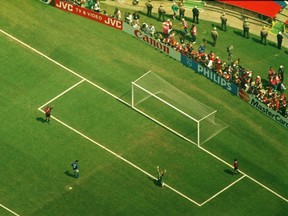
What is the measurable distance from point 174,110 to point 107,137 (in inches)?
283

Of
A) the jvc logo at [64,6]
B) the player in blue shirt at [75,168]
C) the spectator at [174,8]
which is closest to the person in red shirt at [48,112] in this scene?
the player in blue shirt at [75,168]

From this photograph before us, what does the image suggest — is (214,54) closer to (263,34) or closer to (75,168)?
(263,34)

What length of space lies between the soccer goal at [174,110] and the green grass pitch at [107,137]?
0.78m

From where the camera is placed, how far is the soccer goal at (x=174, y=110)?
274 feet

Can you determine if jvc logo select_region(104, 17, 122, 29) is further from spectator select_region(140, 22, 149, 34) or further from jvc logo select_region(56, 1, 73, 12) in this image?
jvc logo select_region(56, 1, 73, 12)

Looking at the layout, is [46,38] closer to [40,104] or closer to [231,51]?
[40,104]

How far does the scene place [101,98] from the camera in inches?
3396

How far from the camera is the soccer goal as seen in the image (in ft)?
274

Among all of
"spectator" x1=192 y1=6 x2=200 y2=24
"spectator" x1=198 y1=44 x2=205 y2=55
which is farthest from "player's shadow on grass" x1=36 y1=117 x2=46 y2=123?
"spectator" x1=192 y1=6 x2=200 y2=24

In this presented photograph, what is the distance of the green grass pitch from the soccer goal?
0.78 meters

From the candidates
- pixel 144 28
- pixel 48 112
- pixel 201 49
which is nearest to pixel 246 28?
pixel 201 49

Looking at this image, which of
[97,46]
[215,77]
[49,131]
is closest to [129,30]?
[97,46]

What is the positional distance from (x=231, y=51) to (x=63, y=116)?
20.6 m

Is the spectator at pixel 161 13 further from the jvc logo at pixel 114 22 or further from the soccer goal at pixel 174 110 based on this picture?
the soccer goal at pixel 174 110
